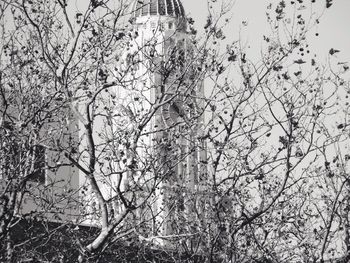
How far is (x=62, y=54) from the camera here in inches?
428

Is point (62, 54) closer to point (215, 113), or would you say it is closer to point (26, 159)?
point (26, 159)

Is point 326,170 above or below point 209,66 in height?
below

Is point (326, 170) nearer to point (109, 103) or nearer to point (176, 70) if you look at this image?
point (176, 70)

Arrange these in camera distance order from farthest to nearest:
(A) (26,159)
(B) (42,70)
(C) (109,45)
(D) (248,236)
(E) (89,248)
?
(D) (248,236) < (B) (42,70) < (C) (109,45) < (A) (26,159) < (E) (89,248)

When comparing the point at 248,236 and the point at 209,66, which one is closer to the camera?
the point at 209,66

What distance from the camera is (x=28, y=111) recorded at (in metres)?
11.3

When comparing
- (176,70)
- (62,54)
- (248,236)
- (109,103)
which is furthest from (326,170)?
(62,54)

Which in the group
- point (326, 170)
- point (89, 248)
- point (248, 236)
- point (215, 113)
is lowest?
point (89, 248)

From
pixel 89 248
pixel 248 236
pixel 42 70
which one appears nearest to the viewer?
pixel 89 248

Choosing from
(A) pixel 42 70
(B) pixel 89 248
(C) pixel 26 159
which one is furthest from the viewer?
(A) pixel 42 70

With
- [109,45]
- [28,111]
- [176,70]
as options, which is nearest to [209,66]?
[176,70]

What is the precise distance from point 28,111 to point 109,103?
1.56 metres

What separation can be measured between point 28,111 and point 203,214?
4528mm

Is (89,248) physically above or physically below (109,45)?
below
